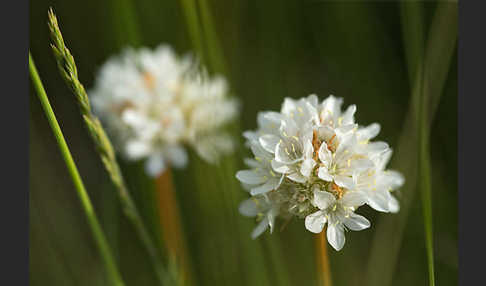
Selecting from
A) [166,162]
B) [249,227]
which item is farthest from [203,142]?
[249,227]

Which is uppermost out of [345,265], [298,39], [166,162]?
[298,39]

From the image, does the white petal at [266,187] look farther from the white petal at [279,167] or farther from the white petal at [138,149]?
the white petal at [138,149]

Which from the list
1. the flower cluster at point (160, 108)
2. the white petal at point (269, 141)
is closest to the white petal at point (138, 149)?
the flower cluster at point (160, 108)

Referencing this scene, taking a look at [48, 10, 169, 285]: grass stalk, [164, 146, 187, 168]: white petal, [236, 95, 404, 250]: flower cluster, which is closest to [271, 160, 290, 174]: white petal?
[236, 95, 404, 250]: flower cluster

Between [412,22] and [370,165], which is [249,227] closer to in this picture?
[370,165]

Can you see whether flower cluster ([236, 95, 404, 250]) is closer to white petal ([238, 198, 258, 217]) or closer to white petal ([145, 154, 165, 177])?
white petal ([238, 198, 258, 217])

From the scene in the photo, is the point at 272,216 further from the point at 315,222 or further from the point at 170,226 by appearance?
the point at 170,226
